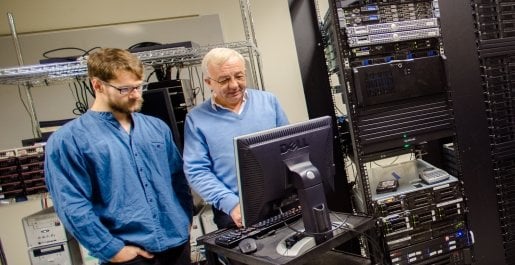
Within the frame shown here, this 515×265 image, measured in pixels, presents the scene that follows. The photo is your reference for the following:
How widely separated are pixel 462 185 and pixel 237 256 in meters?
1.36

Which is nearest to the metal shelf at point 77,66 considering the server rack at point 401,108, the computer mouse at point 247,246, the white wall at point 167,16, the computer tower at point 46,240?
the white wall at point 167,16

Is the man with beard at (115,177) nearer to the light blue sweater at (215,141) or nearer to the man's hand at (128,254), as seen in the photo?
Result: the man's hand at (128,254)

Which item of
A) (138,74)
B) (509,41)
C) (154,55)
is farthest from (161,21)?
(509,41)

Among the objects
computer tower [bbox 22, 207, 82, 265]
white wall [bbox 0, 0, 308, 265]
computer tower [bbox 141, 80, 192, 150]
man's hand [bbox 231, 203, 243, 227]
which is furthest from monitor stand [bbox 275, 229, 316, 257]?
white wall [bbox 0, 0, 308, 265]

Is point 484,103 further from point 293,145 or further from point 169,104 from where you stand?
point 169,104

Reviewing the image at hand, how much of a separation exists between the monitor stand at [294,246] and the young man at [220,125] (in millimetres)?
295

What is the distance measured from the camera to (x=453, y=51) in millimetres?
1664

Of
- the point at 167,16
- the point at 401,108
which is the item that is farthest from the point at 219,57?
the point at 167,16

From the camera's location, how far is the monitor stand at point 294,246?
2.91 feet

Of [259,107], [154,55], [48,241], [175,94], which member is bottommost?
[48,241]

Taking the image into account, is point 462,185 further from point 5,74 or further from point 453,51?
point 5,74

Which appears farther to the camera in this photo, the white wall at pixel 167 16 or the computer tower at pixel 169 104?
the white wall at pixel 167 16

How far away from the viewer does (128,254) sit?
1095 mm

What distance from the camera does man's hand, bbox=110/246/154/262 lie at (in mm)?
1079
